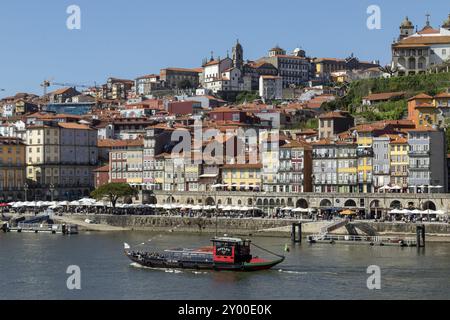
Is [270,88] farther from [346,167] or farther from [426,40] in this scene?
[346,167]

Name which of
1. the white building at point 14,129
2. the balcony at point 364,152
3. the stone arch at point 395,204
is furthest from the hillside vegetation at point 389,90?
the white building at point 14,129

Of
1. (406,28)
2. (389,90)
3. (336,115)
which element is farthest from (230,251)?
(406,28)

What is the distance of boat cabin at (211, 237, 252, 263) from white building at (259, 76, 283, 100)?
92.6 meters

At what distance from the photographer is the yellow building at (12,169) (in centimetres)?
9976

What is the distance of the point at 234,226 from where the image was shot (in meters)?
74.4

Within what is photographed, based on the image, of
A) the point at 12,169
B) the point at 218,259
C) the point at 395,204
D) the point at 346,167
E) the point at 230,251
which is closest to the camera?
the point at 230,251

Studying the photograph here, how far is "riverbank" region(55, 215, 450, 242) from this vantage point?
67.1 metres

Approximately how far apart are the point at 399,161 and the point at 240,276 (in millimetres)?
33078

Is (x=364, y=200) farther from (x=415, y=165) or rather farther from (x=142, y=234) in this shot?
(x=142, y=234)

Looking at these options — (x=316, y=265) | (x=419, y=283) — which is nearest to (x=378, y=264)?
(x=316, y=265)

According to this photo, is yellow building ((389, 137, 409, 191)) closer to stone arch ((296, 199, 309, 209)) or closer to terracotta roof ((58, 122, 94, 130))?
stone arch ((296, 199, 309, 209))

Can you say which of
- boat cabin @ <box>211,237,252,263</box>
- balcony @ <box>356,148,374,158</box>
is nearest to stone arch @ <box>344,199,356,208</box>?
balcony @ <box>356,148,374,158</box>
